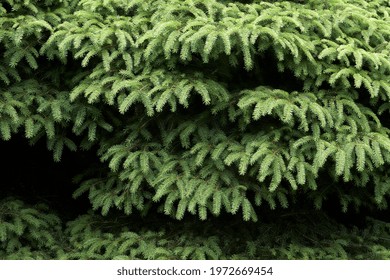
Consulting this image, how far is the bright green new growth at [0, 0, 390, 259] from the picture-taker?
393cm

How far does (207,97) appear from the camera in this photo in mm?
3934

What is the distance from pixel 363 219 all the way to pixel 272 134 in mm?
2312

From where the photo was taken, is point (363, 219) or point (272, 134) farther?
point (363, 219)

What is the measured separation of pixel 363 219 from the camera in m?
5.66

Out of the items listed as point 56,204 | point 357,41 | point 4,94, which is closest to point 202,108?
point 357,41

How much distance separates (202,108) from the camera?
4660 millimetres

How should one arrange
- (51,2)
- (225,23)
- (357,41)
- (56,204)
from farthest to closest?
(56,204)
(51,2)
(357,41)
(225,23)

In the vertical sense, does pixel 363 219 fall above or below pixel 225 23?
below

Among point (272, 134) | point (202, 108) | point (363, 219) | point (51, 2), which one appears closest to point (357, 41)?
point (272, 134)

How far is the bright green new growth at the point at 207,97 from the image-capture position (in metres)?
3.93

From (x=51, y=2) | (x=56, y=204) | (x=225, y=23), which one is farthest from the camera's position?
(x=56, y=204)

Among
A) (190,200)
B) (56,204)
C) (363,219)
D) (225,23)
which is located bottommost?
(363,219)

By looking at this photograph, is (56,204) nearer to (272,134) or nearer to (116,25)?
(116,25)
